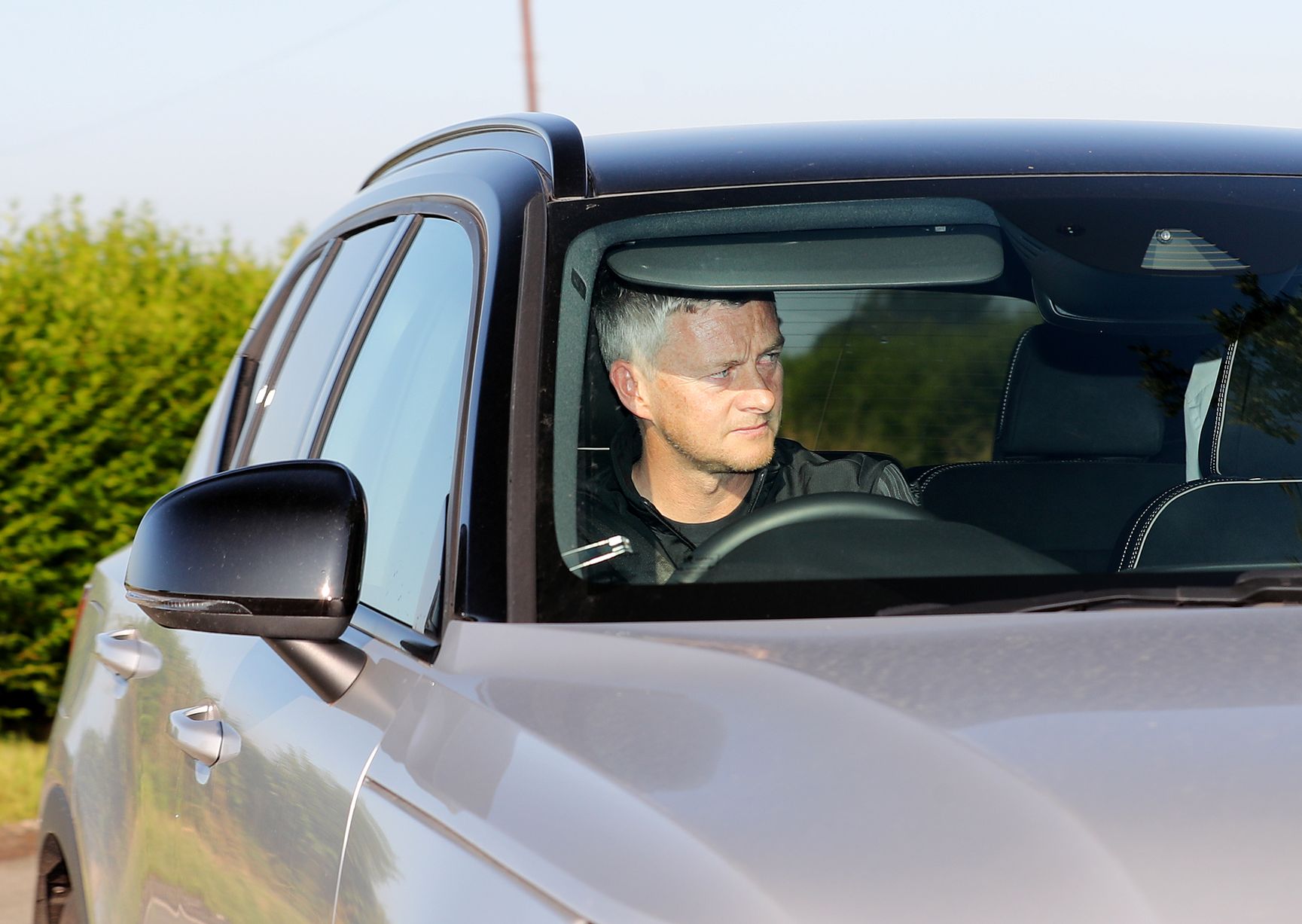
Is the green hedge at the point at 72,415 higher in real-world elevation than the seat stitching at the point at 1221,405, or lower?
lower

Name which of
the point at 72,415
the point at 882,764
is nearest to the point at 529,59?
the point at 72,415

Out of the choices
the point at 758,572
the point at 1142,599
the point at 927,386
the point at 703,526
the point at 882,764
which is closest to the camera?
the point at 882,764

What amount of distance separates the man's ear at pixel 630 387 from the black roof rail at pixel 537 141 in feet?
1.04

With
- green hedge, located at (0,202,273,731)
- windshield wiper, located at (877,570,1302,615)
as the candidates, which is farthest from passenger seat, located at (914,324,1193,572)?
green hedge, located at (0,202,273,731)

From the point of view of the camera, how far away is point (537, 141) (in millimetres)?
2340

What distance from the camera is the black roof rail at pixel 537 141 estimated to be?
2207 millimetres

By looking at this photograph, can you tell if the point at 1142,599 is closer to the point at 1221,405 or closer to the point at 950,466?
the point at 1221,405

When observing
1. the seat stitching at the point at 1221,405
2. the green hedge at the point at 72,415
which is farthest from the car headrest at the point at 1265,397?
the green hedge at the point at 72,415

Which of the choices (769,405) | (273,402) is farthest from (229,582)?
(273,402)

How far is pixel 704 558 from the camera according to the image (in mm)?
2039

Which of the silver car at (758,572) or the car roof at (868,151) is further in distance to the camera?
the car roof at (868,151)

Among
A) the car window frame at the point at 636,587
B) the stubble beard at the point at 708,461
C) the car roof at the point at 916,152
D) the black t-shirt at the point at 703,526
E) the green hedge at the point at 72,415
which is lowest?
the green hedge at the point at 72,415

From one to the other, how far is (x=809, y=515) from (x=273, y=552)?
0.70 metres

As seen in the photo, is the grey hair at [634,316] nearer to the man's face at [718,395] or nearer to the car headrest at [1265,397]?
the man's face at [718,395]
